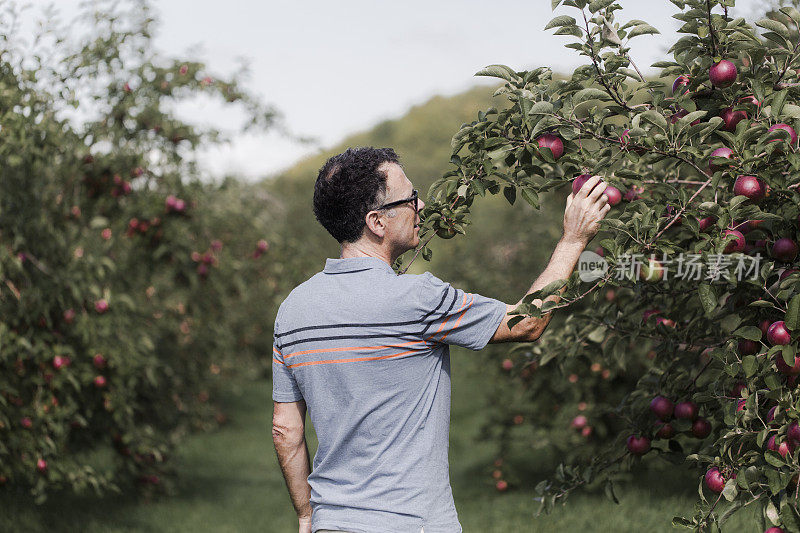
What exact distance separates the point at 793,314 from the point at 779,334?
0.30 ft

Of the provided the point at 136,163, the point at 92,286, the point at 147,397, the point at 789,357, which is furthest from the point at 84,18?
the point at 789,357

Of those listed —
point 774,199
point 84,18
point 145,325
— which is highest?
point 84,18

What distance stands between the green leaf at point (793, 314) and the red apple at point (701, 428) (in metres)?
0.64

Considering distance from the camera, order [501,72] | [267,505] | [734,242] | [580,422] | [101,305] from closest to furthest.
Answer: [734,242], [501,72], [101,305], [580,422], [267,505]

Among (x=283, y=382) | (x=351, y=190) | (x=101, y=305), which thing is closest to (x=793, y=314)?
(x=351, y=190)

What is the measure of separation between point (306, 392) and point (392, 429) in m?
0.24

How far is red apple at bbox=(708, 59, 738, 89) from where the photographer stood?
1.96m

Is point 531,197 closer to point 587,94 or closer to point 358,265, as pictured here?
point 587,94

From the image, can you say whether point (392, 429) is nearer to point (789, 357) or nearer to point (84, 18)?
point (789, 357)

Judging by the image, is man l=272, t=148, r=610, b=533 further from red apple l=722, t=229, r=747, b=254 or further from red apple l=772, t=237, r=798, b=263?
red apple l=772, t=237, r=798, b=263

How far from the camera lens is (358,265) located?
1.87m

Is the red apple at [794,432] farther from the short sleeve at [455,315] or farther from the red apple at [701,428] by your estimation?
the short sleeve at [455,315]

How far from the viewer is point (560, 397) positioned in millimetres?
6668

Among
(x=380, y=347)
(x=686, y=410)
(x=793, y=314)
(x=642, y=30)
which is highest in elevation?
(x=642, y=30)
